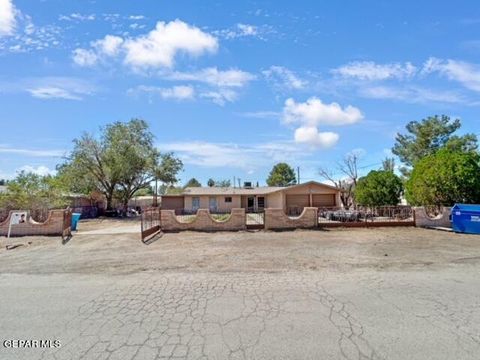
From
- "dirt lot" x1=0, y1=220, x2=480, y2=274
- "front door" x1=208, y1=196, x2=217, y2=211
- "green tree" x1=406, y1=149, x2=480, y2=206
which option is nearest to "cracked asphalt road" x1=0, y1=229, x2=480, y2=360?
"dirt lot" x1=0, y1=220, x2=480, y2=274

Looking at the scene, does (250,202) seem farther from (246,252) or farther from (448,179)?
(246,252)

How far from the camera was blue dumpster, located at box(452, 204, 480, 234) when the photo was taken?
13.5m

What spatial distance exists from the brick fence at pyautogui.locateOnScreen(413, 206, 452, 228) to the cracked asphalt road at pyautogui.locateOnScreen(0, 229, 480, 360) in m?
6.12

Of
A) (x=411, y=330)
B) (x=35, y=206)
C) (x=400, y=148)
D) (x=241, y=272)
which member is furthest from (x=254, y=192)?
(x=411, y=330)

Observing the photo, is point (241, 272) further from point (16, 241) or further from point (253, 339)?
point (16, 241)

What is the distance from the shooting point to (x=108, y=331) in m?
3.90

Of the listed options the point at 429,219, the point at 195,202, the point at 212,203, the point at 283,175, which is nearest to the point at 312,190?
the point at 212,203

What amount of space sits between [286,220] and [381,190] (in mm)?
11763

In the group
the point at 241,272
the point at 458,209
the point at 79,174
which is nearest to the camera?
the point at 241,272

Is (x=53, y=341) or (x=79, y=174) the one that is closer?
(x=53, y=341)

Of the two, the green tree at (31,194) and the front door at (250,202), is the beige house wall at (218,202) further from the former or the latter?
the green tree at (31,194)

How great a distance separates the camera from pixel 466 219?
13.7 m

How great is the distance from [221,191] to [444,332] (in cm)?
3266

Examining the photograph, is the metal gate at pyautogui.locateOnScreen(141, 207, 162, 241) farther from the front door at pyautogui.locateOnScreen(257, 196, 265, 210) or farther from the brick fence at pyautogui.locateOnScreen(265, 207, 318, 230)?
the front door at pyautogui.locateOnScreen(257, 196, 265, 210)
